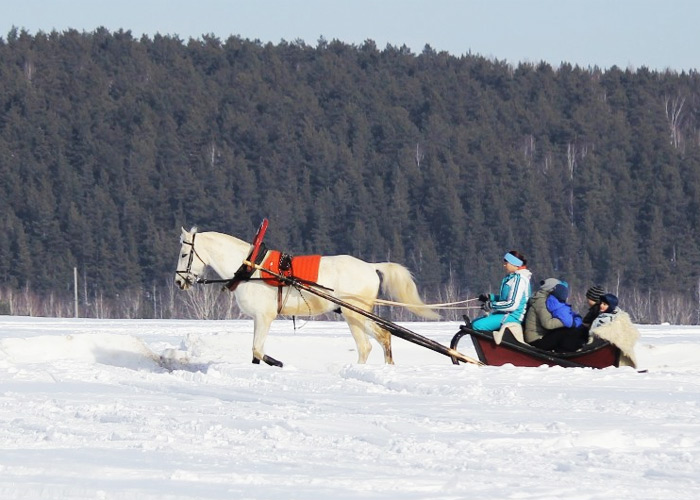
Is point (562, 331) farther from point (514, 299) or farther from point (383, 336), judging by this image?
point (383, 336)

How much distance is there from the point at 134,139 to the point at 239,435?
70019 millimetres

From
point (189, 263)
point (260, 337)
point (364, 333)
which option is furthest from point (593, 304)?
point (189, 263)

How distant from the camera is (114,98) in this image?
3280 inches

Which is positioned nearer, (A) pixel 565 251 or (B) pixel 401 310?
(B) pixel 401 310

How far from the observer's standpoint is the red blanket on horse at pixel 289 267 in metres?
13.3

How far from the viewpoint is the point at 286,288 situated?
13445 millimetres

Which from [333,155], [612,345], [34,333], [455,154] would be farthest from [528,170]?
[612,345]

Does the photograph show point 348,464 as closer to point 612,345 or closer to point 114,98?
point 612,345

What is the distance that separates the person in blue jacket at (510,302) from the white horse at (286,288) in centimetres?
168

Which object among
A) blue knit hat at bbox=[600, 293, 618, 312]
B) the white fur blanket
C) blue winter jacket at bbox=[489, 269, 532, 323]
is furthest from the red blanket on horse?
the white fur blanket

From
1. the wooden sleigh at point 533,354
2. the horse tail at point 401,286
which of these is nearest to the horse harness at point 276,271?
the horse tail at point 401,286

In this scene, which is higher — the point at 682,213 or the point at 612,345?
the point at 682,213

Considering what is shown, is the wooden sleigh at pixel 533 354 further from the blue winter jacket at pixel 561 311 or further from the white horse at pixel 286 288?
the white horse at pixel 286 288

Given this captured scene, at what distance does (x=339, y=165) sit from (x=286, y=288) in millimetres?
62610
